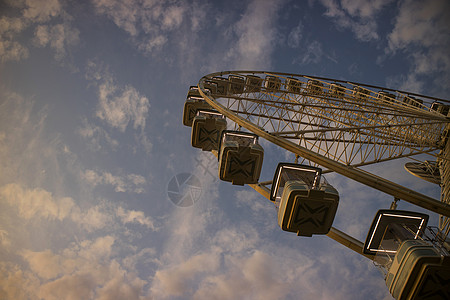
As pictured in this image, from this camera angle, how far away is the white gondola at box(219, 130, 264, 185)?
999cm

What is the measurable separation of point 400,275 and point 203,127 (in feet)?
34.1

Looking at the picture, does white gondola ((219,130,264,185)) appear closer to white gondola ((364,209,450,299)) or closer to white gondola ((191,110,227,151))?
white gondola ((191,110,227,151))

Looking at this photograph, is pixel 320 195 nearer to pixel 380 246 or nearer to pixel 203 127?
pixel 380 246

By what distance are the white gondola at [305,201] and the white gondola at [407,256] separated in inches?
49.3

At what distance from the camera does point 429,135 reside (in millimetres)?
17141

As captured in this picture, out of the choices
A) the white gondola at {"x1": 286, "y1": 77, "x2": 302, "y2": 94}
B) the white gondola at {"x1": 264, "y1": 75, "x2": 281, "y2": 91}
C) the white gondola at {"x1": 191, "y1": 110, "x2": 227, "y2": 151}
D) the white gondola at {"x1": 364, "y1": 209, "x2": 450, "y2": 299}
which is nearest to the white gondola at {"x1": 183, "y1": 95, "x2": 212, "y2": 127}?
the white gondola at {"x1": 191, "y1": 110, "x2": 227, "y2": 151}

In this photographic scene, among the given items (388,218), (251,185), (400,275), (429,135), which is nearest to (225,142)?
(251,185)

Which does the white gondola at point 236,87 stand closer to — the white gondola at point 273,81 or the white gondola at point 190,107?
the white gondola at point 273,81

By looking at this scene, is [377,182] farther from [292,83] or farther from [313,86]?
[292,83]

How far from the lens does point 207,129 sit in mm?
13812

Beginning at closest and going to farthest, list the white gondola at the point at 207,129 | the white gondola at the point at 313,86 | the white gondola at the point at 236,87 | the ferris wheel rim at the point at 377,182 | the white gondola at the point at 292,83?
the ferris wheel rim at the point at 377,182 < the white gondola at the point at 207,129 < the white gondola at the point at 313,86 < the white gondola at the point at 292,83 < the white gondola at the point at 236,87

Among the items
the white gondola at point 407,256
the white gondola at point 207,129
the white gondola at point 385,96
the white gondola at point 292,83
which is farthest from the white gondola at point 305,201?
the white gondola at point 385,96

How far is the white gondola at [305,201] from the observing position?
7262 millimetres

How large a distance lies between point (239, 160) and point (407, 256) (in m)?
6.01
